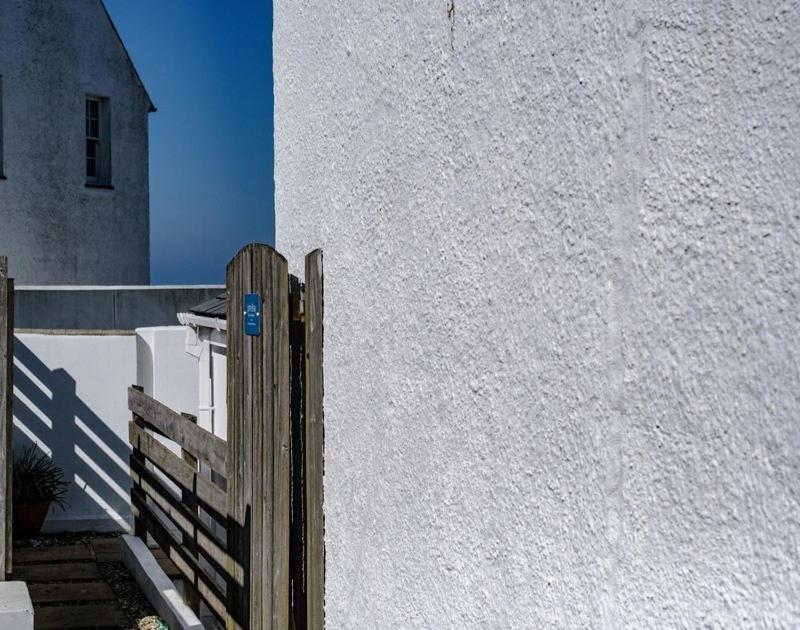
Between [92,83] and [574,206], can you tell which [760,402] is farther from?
[92,83]

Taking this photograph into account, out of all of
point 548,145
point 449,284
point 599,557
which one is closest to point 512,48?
point 548,145

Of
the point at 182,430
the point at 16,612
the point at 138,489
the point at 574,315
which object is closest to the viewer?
the point at 574,315

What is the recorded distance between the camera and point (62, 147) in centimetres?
1697

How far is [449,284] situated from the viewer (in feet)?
7.43

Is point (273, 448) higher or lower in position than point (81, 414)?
higher

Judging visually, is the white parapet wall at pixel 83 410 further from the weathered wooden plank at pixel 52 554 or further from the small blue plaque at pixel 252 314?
the small blue plaque at pixel 252 314

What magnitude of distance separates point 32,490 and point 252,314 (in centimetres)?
545

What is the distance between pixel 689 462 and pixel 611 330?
29 centimetres

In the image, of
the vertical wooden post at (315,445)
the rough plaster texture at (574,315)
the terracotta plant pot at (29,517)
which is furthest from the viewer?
the terracotta plant pot at (29,517)

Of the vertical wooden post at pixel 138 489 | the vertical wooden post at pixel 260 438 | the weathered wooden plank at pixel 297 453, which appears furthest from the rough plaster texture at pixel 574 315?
the vertical wooden post at pixel 138 489

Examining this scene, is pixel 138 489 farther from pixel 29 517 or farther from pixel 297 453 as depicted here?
pixel 297 453

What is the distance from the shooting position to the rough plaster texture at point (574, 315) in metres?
1.33

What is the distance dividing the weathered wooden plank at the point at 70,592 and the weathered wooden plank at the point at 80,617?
0.53ft

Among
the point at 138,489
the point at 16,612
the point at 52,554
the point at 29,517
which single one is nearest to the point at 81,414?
the point at 29,517
